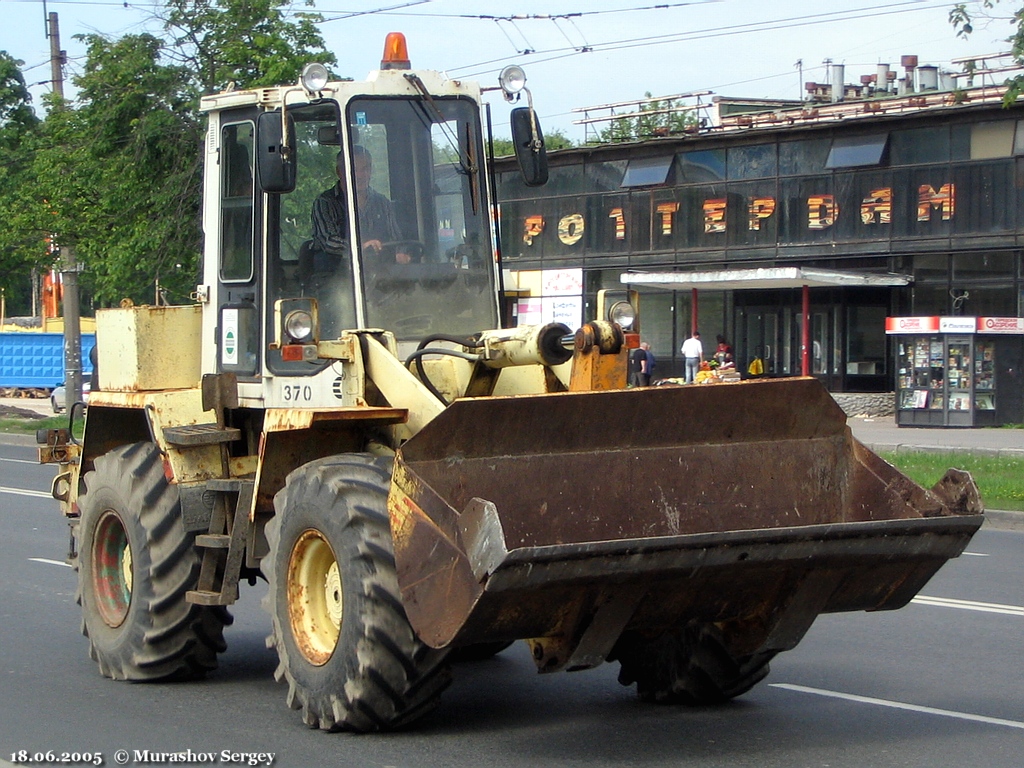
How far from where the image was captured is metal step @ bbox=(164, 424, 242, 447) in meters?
7.59

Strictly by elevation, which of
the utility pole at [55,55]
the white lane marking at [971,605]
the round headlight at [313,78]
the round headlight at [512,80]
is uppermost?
the utility pole at [55,55]

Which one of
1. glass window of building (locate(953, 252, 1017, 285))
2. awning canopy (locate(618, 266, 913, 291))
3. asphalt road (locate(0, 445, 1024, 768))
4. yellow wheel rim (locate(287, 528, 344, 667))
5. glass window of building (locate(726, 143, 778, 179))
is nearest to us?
asphalt road (locate(0, 445, 1024, 768))

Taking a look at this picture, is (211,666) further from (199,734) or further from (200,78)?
(200,78)

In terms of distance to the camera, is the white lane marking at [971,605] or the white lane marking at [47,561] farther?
the white lane marking at [47,561]

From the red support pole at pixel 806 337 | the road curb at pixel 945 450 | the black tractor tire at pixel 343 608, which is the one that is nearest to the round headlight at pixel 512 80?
the black tractor tire at pixel 343 608

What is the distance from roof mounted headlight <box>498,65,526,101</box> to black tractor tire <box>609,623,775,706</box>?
291cm

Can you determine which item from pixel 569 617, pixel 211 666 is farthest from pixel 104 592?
pixel 569 617

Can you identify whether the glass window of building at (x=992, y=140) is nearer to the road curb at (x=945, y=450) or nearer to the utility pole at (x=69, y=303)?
the road curb at (x=945, y=450)

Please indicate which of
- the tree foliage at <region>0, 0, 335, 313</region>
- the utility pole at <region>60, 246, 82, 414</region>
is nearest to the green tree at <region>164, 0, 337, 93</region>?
the tree foliage at <region>0, 0, 335, 313</region>

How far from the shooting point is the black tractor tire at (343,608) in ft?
19.9

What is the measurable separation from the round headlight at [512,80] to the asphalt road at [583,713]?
3084mm

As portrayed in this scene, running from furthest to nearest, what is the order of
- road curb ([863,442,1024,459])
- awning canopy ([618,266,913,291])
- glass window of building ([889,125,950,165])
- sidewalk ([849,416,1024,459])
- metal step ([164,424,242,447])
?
1. glass window of building ([889,125,950,165])
2. awning canopy ([618,266,913,291])
3. sidewalk ([849,416,1024,459])
4. road curb ([863,442,1024,459])
5. metal step ([164,424,242,447])

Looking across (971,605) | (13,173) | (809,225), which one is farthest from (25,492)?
(809,225)

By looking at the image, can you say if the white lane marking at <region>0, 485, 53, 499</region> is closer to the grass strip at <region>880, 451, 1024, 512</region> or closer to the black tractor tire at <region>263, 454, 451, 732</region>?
the grass strip at <region>880, 451, 1024, 512</region>
